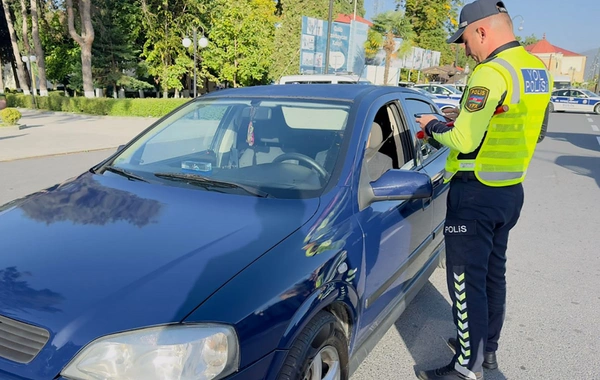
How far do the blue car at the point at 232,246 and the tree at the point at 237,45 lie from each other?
25.9 m

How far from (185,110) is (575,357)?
10.3ft

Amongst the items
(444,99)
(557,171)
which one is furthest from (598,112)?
(557,171)

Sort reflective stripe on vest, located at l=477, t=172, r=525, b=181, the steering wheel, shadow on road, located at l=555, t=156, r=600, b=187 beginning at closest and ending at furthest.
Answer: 1. reflective stripe on vest, located at l=477, t=172, r=525, b=181
2. the steering wheel
3. shadow on road, located at l=555, t=156, r=600, b=187

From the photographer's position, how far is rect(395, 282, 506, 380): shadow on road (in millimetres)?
2768

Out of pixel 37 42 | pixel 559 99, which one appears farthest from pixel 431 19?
pixel 37 42

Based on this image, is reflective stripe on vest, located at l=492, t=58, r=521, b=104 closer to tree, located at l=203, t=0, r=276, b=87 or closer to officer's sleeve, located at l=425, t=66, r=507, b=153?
officer's sleeve, located at l=425, t=66, r=507, b=153

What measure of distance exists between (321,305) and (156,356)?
2.14 feet

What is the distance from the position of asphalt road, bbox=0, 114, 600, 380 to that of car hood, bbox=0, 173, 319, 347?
54.0 inches

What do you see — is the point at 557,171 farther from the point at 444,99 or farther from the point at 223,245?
the point at 444,99

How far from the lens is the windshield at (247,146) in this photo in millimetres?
2350

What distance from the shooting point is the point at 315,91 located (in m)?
2.88

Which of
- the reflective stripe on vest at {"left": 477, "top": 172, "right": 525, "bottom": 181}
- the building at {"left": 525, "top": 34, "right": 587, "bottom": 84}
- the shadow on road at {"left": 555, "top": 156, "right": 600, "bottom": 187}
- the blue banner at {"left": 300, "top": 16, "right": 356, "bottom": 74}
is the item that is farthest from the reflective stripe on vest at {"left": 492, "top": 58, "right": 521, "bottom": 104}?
the building at {"left": 525, "top": 34, "right": 587, "bottom": 84}

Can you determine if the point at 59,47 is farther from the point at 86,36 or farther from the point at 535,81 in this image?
the point at 535,81

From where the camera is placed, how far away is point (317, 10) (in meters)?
44.8
